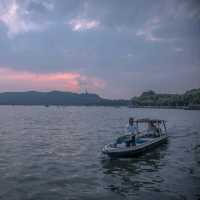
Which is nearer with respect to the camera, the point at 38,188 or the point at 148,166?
the point at 38,188

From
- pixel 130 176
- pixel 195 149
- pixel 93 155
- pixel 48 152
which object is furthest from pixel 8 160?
pixel 195 149

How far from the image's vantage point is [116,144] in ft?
92.8

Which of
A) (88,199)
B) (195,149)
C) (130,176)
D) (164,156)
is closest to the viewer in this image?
(88,199)

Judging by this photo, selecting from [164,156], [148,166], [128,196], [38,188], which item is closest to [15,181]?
[38,188]

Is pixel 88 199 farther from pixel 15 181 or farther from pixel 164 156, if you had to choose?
pixel 164 156

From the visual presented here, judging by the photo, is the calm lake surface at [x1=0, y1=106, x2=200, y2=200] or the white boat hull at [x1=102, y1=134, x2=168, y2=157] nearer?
the calm lake surface at [x1=0, y1=106, x2=200, y2=200]

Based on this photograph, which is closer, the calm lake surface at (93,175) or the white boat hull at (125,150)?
the calm lake surface at (93,175)

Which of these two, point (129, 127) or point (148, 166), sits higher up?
point (129, 127)

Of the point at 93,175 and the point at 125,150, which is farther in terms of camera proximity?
the point at 125,150

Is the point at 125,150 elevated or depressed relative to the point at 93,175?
elevated

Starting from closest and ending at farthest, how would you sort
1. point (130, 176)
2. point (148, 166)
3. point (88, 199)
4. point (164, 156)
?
point (88, 199) < point (130, 176) < point (148, 166) < point (164, 156)

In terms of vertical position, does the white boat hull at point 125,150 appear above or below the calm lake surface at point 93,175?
above

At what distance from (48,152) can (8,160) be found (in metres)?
5.58

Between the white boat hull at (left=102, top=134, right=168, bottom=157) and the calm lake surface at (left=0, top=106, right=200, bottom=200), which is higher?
the white boat hull at (left=102, top=134, right=168, bottom=157)
